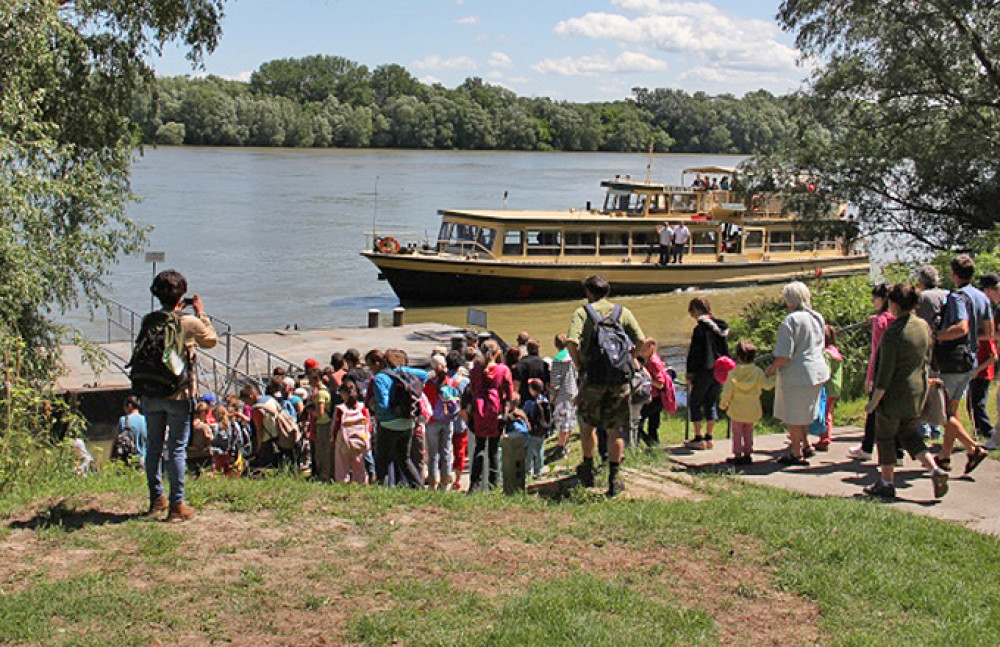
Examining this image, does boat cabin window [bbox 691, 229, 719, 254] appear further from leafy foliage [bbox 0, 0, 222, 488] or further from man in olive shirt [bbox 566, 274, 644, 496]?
man in olive shirt [bbox 566, 274, 644, 496]

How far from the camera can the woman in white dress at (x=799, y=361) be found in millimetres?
8797

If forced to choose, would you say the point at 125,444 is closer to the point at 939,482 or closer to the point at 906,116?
the point at 939,482

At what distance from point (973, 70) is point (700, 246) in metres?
18.3

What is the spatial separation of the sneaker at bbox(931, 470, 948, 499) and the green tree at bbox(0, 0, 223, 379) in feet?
27.0

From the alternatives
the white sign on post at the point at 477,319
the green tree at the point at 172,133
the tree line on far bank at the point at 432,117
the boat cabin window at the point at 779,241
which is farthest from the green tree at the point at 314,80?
the white sign on post at the point at 477,319

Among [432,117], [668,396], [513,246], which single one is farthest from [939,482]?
[432,117]

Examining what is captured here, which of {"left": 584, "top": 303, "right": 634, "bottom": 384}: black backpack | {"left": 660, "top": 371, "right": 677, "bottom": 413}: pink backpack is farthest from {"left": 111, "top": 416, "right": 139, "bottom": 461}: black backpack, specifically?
{"left": 584, "top": 303, "right": 634, "bottom": 384}: black backpack

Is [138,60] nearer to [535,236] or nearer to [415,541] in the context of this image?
[415,541]

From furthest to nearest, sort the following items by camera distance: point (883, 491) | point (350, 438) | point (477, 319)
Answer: point (477, 319) → point (350, 438) → point (883, 491)

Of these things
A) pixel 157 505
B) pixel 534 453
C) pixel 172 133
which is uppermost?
pixel 172 133

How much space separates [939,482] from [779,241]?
3553 cm

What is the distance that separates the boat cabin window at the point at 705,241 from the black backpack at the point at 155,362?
34438mm

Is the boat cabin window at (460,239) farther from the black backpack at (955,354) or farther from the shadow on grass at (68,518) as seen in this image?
the shadow on grass at (68,518)

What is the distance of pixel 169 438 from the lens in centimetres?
696
